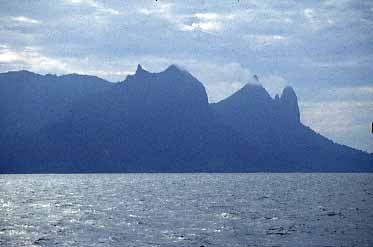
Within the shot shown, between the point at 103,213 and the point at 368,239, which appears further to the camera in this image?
the point at 103,213

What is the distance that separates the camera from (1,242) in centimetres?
5506

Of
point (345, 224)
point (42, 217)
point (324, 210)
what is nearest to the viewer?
point (345, 224)

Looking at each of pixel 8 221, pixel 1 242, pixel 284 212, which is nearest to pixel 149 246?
pixel 1 242

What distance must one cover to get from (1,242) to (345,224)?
43.7m

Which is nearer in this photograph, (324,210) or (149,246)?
(149,246)

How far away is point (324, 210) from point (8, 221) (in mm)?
53350

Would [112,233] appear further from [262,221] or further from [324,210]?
[324,210]

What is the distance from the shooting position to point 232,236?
60.2m

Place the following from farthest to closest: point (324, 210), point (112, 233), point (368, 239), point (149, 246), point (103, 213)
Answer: point (324, 210)
point (103, 213)
point (112, 233)
point (368, 239)
point (149, 246)

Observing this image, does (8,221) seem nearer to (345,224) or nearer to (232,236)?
(232,236)

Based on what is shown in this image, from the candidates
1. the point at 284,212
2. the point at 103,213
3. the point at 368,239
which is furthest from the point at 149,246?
the point at 284,212

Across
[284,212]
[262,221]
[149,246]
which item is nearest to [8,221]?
[149,246]

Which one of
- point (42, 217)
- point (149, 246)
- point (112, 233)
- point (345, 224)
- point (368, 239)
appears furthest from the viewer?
point (42, 217)

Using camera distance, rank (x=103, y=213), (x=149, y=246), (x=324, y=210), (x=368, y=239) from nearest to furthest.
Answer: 1. (x=149, y=246)
2. (x=368, y=239)
3. (x=103, y=213)
4. (x=324, y=210)
